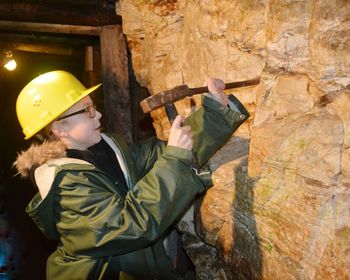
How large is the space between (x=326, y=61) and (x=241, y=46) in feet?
2.57

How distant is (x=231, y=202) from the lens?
2654 millimetres

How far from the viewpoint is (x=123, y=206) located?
6.99ft

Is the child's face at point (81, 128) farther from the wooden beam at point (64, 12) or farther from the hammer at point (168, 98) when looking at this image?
the wooden beam at point (64, 12)

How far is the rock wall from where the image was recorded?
76.1 inches

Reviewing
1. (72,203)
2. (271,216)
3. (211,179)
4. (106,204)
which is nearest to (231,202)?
(211,179)

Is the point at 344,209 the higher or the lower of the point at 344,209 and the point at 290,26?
the lower

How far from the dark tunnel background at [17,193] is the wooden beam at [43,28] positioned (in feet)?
7.73

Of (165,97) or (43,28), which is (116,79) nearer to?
(43,28)

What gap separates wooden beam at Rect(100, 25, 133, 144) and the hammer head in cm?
242

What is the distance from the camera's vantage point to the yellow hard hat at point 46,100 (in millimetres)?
2404

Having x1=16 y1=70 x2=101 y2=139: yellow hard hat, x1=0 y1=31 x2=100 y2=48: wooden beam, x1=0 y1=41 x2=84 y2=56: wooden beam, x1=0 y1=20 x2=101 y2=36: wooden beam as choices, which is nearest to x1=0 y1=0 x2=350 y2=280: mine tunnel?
x1=16 y1=70 x2=101 y2=139: yellow hard hat

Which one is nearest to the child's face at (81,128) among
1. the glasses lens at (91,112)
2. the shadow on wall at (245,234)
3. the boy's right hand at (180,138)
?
the glasses lens at (91,112)

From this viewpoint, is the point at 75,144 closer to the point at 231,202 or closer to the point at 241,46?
the point at 231,202

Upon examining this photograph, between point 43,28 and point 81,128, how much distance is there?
3034mm
